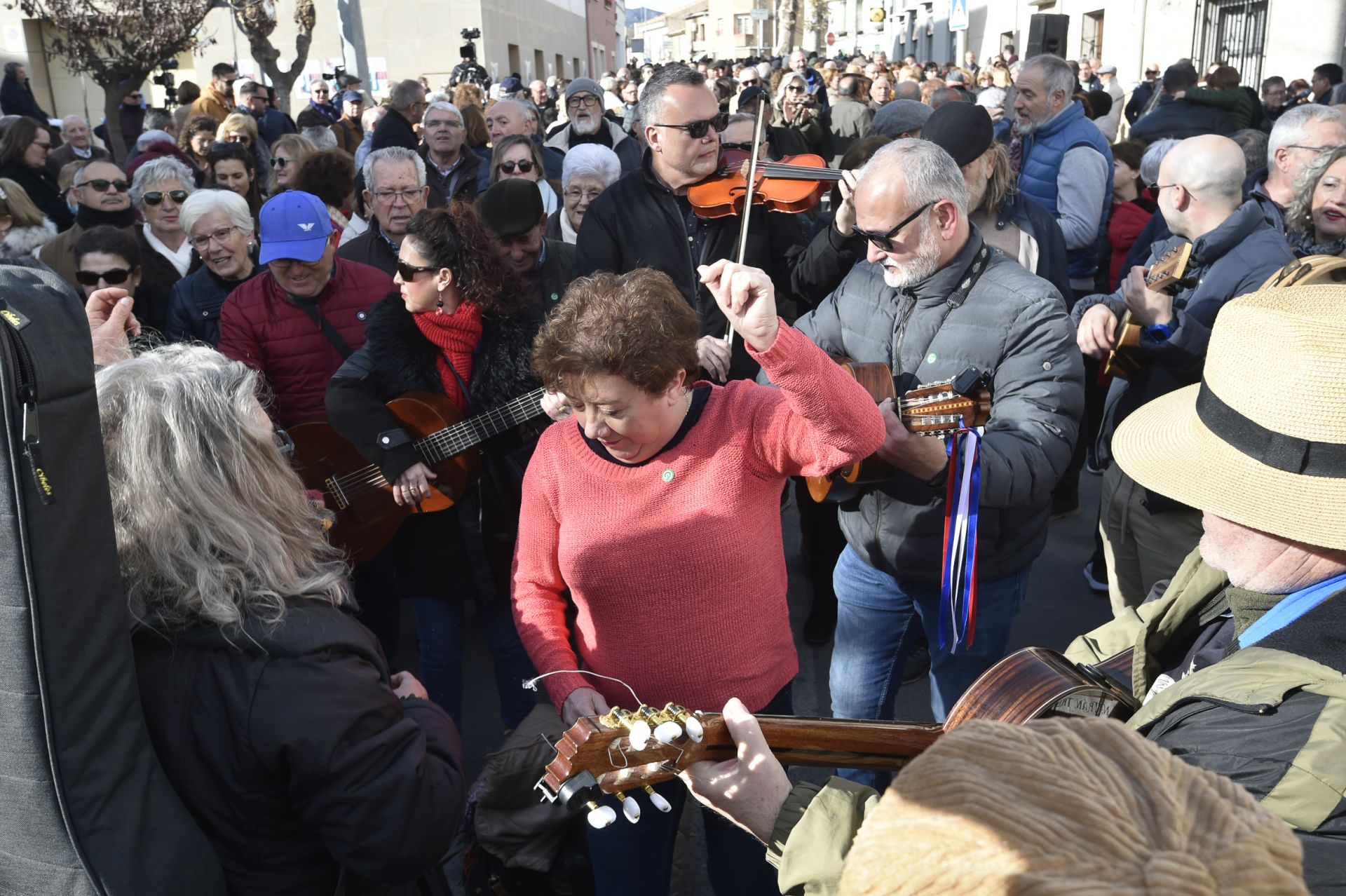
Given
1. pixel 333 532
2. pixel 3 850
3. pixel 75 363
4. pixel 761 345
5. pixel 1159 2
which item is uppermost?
pixel 1159 2

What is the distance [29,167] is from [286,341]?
202 inches

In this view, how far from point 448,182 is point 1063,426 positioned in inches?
202

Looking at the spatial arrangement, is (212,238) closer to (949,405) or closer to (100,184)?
(100,184)

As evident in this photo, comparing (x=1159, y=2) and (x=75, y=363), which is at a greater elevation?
(x=1159, y=2)

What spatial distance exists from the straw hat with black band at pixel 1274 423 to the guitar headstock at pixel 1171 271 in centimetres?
170

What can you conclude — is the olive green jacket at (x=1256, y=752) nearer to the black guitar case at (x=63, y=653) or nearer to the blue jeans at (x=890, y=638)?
the black guitar case at (x=63, y=653)

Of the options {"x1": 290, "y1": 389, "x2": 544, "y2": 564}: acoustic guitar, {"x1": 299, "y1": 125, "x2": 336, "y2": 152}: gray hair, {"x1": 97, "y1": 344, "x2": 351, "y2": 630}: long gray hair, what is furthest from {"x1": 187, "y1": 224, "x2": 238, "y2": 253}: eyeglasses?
{"x1": 299, "y1": 125, "x2": 336, "y2": 152}: gray hair

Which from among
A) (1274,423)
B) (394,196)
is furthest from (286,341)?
(1274,423)

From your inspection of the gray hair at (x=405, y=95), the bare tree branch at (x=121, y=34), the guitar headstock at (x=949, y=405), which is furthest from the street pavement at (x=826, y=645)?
the bare tree branch at (x=121, y=34)

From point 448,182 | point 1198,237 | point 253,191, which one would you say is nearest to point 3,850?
point 1198,237

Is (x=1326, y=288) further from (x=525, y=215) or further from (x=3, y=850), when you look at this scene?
(x=525, y=215)

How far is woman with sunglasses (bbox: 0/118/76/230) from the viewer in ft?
23.3

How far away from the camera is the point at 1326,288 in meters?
1.47

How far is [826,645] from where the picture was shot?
13.6ft
